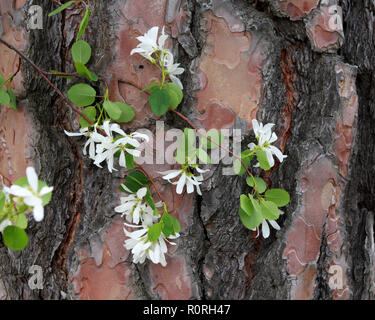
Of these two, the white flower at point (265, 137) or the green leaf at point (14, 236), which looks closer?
the green leaf at point (14, 236)

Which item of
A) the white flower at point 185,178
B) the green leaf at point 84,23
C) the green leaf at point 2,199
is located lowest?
the white flower at point 185,178

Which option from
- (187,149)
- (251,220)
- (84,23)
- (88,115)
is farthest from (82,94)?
(251,220)

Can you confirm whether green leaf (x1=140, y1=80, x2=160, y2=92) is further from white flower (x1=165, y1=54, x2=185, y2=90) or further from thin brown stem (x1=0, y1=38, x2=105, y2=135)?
thin brown stem (x1=0, y1=38, x2=105, y2=135)

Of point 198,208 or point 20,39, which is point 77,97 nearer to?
point 20,39

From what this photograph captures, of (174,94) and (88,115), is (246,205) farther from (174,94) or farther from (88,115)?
(88,115)

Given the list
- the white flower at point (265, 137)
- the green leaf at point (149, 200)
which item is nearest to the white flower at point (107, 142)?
the green leaf at point (149, 200)

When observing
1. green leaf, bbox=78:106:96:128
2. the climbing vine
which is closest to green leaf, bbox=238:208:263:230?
the climbing vine

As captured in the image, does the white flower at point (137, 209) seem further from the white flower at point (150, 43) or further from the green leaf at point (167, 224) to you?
the white flower at point (150, 43)

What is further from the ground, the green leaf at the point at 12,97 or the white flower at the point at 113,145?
the green leaf at the point at 12,97
